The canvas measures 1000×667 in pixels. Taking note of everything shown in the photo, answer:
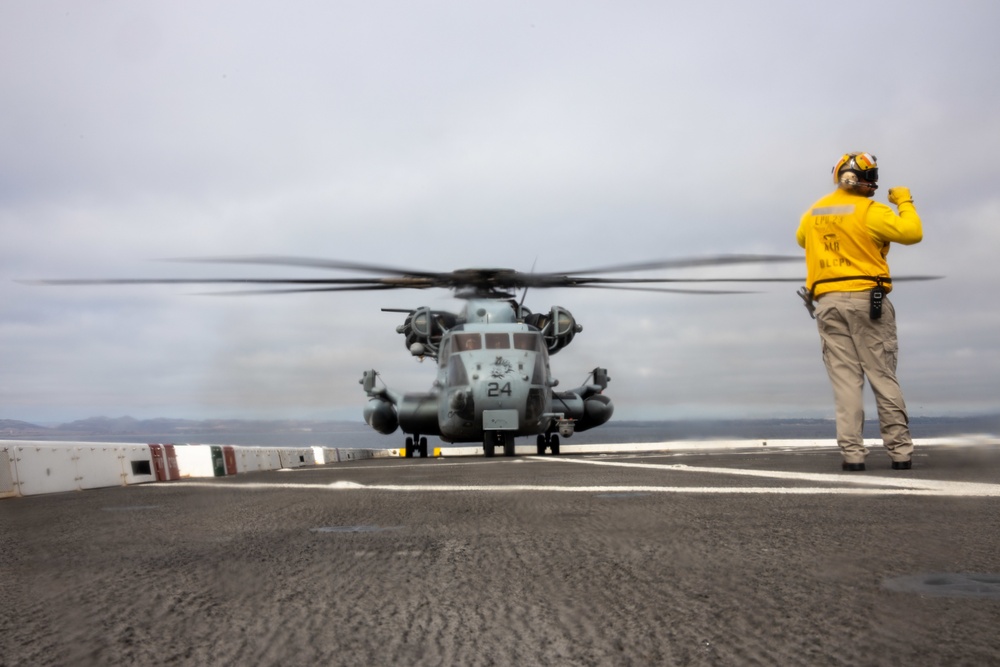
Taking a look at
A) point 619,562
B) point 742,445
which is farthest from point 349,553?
point 742,445

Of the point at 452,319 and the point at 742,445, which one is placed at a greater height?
the point at 452,319

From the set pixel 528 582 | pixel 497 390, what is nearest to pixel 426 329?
pixel 497 390

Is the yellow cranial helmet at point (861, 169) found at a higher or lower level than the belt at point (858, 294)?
higher

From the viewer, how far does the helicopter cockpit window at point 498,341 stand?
20109mm

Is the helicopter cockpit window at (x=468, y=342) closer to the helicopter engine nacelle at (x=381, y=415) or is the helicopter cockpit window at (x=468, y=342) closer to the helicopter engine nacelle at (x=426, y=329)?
the helicopter engine nacelle at (x=426, y=329)

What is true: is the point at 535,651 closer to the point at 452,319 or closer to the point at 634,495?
the point at 634,495

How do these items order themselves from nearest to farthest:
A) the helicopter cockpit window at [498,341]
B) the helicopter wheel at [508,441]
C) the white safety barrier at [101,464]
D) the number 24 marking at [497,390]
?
1. the white safety barrier at [101,464]
2. the number 24 marking at [497,390]
3. the helicopter wheel at [508,441]
4. the helicopter cockpit window at [498,341]

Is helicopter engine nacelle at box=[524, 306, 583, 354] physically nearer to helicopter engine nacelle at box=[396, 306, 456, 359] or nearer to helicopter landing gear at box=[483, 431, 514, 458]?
helicopter engine nacelle at box=[396, 306, 456, 359]

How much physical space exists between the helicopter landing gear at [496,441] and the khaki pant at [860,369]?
13100 mm

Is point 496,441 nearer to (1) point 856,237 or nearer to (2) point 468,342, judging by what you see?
(2) point 468,342

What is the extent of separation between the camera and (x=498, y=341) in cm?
2020

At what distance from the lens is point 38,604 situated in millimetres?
2312

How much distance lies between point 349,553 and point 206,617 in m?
0.97

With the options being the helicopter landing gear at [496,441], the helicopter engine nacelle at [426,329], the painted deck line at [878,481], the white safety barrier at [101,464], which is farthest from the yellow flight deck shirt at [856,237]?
the helicopter engine nacelle at [426,329]
